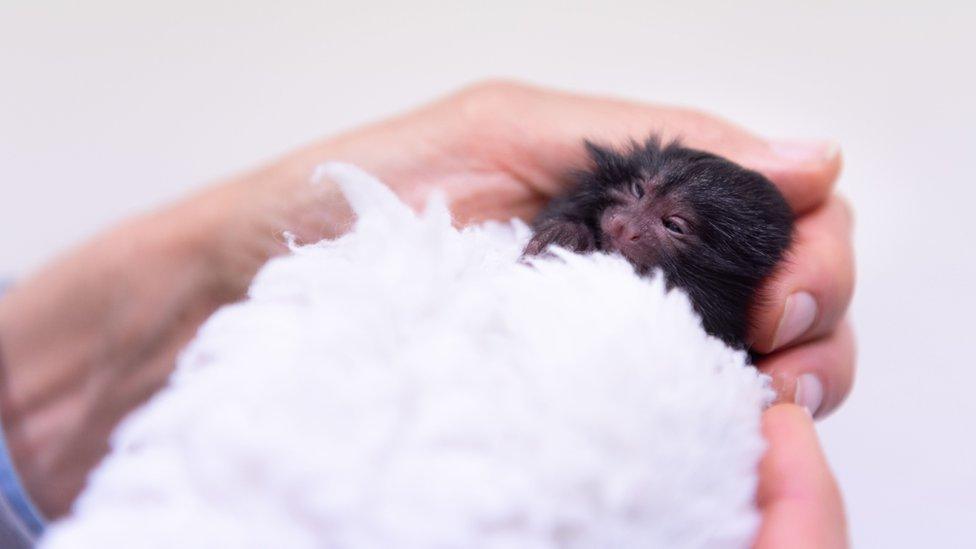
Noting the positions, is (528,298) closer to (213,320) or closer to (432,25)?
(213,320)

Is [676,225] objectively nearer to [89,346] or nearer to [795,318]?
[795,318]

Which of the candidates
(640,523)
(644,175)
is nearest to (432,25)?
(644,175)

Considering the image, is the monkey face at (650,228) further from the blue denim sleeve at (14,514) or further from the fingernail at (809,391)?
the blue denim sleeve at (14,514)

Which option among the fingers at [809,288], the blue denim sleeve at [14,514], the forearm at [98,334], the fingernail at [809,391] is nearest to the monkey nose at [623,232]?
the fingers at [809,288]

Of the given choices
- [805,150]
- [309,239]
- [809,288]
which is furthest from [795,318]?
[309,239]

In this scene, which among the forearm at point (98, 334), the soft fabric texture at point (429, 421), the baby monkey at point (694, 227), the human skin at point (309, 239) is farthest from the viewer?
the forearm at point (98, 334)

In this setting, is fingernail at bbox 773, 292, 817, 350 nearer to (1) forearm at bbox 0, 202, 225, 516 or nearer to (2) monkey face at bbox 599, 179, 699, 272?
(2) monkey face at bbox 599, 179, 699, 272

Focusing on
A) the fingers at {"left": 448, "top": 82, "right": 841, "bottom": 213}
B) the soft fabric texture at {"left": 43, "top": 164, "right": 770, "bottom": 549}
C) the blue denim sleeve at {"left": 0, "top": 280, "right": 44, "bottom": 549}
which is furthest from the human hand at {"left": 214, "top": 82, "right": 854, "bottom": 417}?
the soft fabric texture at {"left": 43, "top": 164, "right": 770, "bottom": 549}
